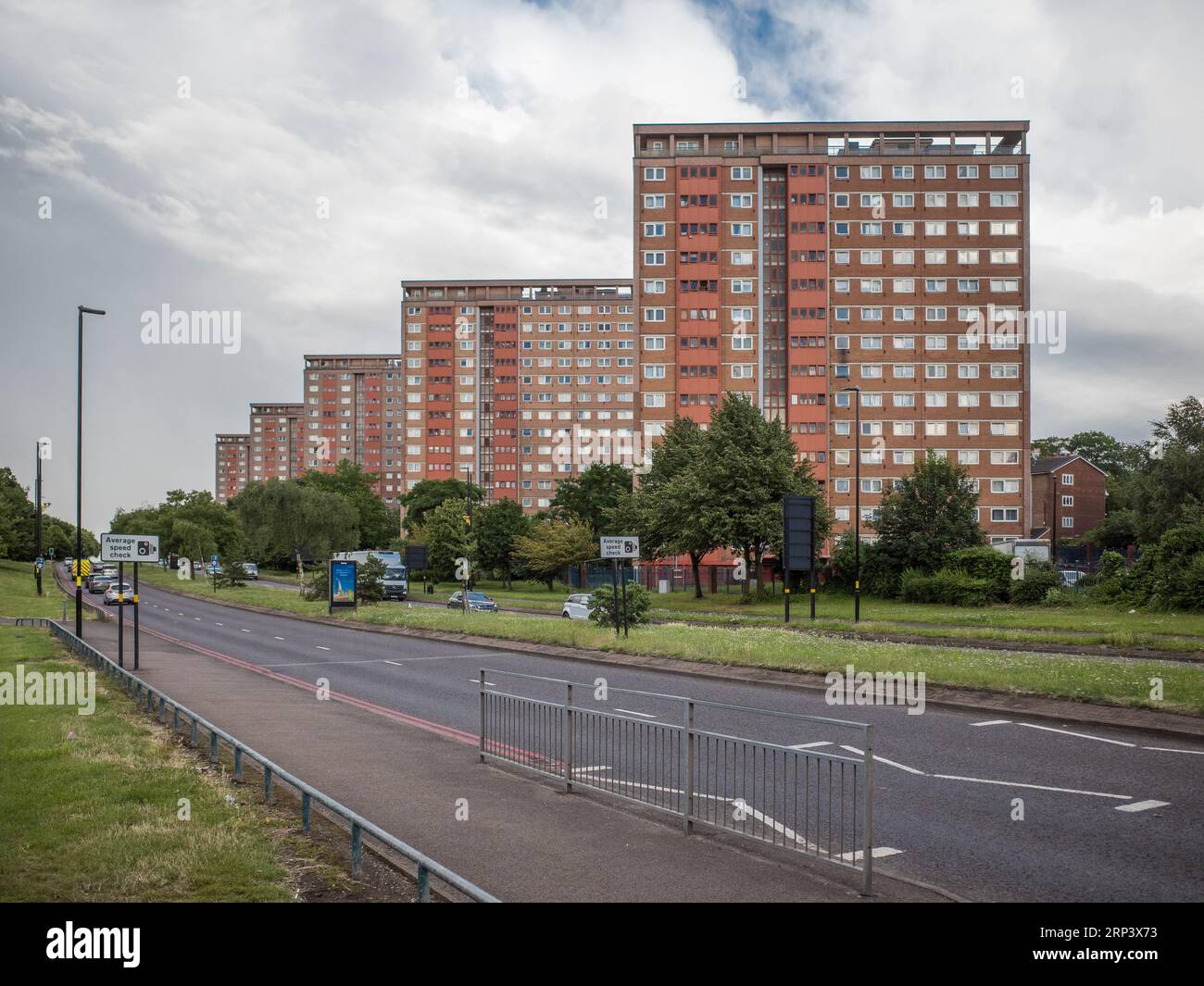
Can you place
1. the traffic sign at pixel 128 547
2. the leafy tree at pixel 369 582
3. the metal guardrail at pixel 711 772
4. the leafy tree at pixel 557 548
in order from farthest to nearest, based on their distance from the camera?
the leafy tree at pixel 557 548 < the leafy tree at pixel 369 582 < the traffic sign at pixel 128 547 < the metal guardrail at pixel 711 772

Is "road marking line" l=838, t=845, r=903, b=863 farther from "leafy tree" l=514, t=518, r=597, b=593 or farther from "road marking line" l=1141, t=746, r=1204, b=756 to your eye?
"leafy tree" l=514, t=518, r=597, b=593

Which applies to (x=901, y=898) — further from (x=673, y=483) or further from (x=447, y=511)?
(x=447, y=511)

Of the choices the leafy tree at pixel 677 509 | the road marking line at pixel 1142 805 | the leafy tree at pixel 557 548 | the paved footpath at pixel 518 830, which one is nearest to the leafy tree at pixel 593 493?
the leafy tree at pixel 557 548

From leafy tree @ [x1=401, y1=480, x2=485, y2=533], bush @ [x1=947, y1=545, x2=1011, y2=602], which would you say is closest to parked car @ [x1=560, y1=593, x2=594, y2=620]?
bush @ [x1=947, y1=545, x2=1011, y2=602]

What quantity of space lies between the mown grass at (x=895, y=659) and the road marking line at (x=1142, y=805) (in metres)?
4.79

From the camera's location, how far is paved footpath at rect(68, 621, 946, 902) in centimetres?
673

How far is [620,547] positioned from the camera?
879 inches

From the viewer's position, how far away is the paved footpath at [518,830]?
673 cm

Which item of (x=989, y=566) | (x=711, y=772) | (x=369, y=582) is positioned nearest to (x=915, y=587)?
(x=989, y=566)

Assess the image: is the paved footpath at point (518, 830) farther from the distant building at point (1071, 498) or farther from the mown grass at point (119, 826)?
the distant building at point (1071, 498)

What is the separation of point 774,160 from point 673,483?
148 ft

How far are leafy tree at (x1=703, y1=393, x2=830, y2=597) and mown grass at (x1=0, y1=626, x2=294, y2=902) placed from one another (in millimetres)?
39146

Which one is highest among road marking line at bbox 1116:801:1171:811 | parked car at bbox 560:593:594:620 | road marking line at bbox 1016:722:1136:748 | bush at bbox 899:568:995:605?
road marking line at bbox 1116:801:1171:811
